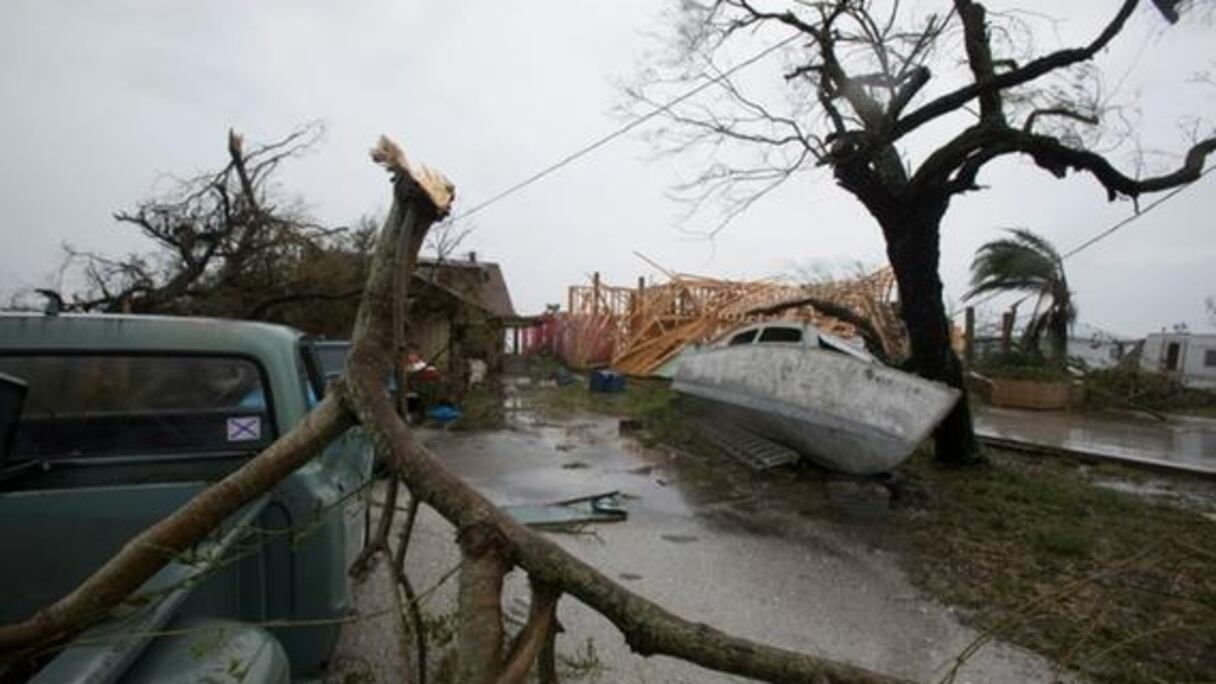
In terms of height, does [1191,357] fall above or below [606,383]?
above

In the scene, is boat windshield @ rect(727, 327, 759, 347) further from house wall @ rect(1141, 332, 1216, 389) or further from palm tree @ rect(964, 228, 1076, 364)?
house wall @ rect(1141, 332, 1216, 389)

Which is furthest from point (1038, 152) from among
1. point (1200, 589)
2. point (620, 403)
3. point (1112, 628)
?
point (620, 403)

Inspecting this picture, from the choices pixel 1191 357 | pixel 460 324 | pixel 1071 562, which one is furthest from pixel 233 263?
pixel 1191 357

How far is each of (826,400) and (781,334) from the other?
10.2 ft

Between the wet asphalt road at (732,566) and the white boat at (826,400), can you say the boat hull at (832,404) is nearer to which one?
the white boat at (826,400)

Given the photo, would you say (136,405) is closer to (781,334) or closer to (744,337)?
(781,334)

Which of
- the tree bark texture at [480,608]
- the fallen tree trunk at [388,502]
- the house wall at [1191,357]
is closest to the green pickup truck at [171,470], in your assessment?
the fallen tree trunk at [388,502]

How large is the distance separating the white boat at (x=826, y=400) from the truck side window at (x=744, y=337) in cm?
75

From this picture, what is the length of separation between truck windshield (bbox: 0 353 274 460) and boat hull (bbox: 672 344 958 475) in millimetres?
5909

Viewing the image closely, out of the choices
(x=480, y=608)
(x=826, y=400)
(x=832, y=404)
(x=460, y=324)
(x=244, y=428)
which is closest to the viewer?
(x=480, y=608)

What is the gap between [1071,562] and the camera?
5.84 metres

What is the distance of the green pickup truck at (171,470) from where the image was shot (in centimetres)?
236

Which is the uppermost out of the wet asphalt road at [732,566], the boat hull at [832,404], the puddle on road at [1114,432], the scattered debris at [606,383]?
the boat hull at [832,404]

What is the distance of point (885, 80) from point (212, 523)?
403 inches
